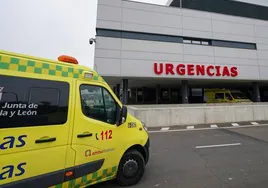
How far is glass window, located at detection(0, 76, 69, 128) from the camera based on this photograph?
5.77 feet

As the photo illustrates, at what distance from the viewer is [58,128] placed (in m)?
2.08

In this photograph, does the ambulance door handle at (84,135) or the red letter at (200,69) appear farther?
the red letter at (200,69)

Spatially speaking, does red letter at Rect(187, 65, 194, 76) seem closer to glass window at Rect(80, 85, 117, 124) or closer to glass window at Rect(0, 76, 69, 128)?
glass window at Rect(80, 85, 117, 124)

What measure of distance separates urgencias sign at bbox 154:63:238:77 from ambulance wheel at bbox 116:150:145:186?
13715 mm

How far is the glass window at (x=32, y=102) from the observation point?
176 centimetres

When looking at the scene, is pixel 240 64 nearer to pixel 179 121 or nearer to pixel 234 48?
pixel 234 48

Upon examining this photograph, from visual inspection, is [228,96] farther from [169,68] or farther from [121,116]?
[121,116]

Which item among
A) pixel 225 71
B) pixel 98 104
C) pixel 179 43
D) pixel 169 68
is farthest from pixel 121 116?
pixel 225 71

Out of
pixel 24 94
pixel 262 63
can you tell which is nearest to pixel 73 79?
pixel 24 94

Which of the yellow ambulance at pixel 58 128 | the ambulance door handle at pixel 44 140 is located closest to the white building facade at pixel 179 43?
the yellow ambulance at pixel 58 128

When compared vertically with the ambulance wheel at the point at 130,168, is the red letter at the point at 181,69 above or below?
above

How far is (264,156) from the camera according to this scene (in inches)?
172

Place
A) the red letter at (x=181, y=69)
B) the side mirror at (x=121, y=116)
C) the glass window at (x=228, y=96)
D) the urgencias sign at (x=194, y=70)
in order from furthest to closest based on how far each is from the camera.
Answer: the glass window at (x=228, y=96) < the red letter at (x=181, y=69) < the urgencias sign at (x=194, y=70) < the side mirror at (x=121, y=116)

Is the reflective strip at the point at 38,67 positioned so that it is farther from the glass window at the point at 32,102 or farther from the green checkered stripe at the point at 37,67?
the glass window at the point at 32,102
